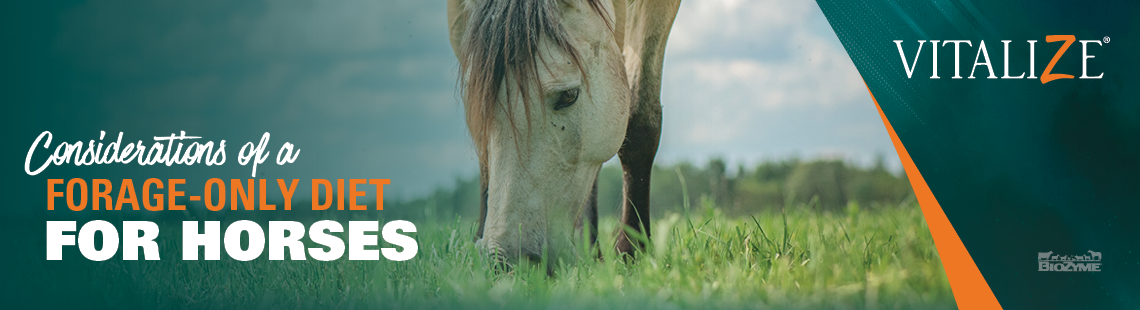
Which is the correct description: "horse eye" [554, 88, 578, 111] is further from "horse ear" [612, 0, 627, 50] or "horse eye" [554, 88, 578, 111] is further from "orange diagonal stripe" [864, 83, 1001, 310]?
"orange diagonal stripe" [864, 83, 1001, 310]

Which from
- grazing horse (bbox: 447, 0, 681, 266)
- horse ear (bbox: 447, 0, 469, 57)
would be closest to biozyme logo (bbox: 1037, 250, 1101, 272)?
grazing horse (bbox: 447, 0, 681, 266)

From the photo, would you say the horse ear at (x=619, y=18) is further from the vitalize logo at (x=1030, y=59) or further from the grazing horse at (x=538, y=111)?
the vitalize logo at (x=1030, y=59)

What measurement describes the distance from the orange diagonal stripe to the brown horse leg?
1.14 metres

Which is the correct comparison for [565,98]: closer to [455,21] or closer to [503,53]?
[503,53]

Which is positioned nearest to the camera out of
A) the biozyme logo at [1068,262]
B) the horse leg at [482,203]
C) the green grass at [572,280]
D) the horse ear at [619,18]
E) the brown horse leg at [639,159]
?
the green grass at [572,280]

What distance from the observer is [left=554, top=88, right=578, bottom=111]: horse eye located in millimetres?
2252

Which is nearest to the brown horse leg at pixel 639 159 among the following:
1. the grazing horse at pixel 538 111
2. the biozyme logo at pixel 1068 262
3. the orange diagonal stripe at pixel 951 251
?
the grazing horse at pixel 538 111

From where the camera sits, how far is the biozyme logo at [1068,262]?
1.98 meters

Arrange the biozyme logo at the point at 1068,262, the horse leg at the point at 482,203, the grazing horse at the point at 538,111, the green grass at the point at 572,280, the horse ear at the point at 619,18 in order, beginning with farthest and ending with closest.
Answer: the horse leg at the point at 482,203 < the horse ear at the point at 619,18 < the grazing horse at the point at 538,111 < the biozyme logo at the point at 1068,262 < the green grass at the point at 572,280

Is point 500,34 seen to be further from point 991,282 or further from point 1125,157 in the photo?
point 1125,157

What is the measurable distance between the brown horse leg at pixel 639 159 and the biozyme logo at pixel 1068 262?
5.47ft

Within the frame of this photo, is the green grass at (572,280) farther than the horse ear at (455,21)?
A: No

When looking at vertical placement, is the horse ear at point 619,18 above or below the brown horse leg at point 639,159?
above

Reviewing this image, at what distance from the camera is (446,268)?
2330 millimetres
